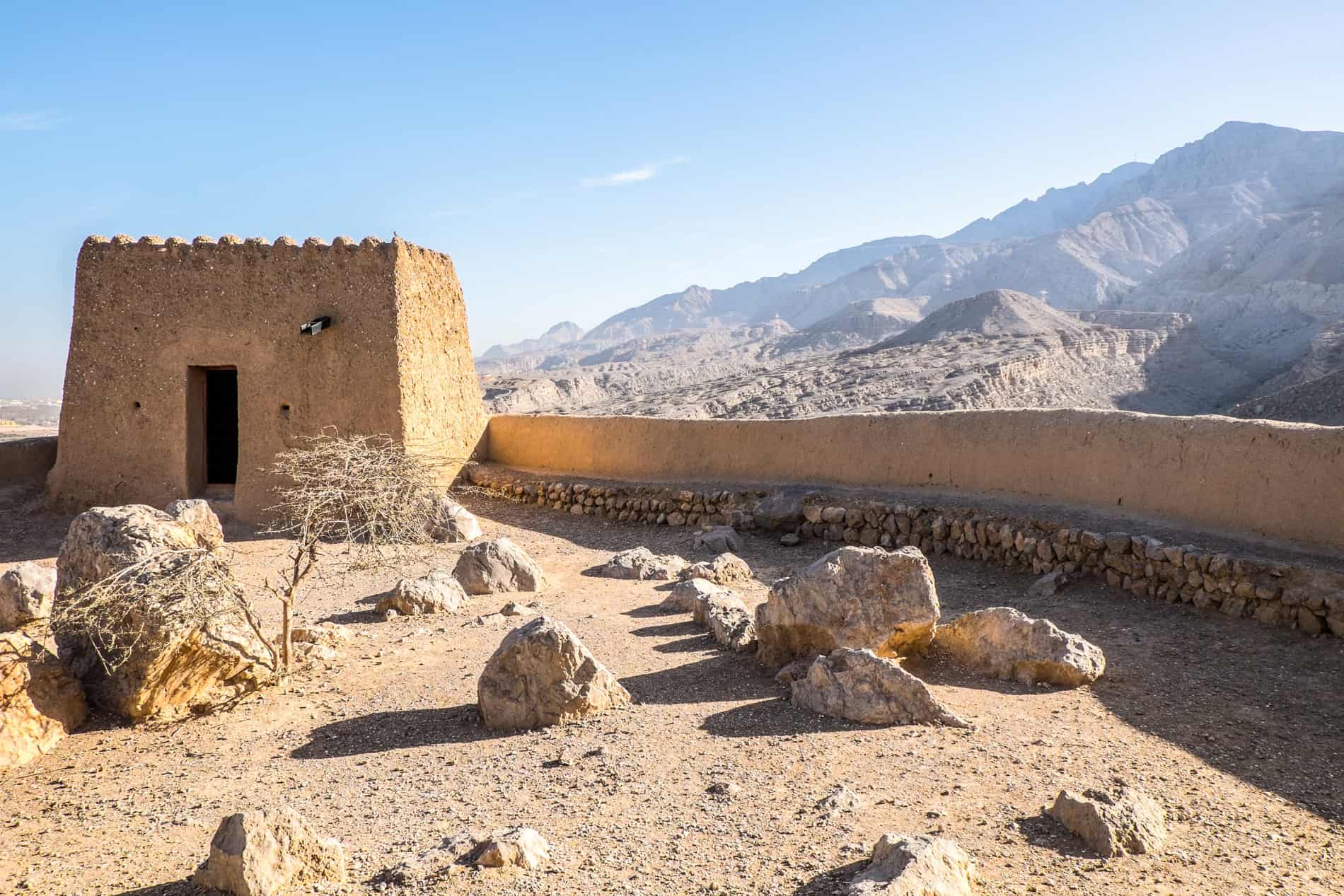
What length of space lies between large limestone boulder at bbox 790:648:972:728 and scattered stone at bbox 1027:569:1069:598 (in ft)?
10.7

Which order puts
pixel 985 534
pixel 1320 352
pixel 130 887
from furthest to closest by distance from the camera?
pixel 1320 352, pixel 985 534, pixel 130 887

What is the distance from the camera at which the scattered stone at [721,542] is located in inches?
393

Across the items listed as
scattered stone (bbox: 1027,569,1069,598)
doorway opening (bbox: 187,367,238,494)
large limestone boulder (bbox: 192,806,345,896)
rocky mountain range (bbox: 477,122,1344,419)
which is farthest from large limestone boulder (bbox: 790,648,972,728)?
rocky mountain range (bbox: 477,122,1344,419)

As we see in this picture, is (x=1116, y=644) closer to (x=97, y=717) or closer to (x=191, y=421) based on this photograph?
(x=97, y=717)

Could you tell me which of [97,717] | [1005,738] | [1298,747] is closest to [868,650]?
[1005,738]

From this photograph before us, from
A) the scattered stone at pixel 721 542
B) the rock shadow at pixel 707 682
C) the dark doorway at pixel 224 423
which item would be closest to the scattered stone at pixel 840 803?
the rock shadow at pixel 707 682

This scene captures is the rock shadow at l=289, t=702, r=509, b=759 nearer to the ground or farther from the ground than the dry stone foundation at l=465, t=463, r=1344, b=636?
nearer to the ground

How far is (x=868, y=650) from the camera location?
17.1 ft

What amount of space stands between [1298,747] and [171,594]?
631cm

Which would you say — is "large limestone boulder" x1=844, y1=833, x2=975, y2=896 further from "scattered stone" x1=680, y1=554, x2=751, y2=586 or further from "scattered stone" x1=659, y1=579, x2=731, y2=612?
"scattered stone" x1=680, y1=554, x2=751, y2=586

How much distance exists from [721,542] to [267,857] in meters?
7.15

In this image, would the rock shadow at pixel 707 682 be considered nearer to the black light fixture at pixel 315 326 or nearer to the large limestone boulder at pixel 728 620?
the large limestone boulder at pixel 728 620

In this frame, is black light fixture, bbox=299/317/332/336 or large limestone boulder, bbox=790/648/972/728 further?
black light fixture, bbox=299/317/332/336

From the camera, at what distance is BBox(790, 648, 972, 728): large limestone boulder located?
4840 millimetres
